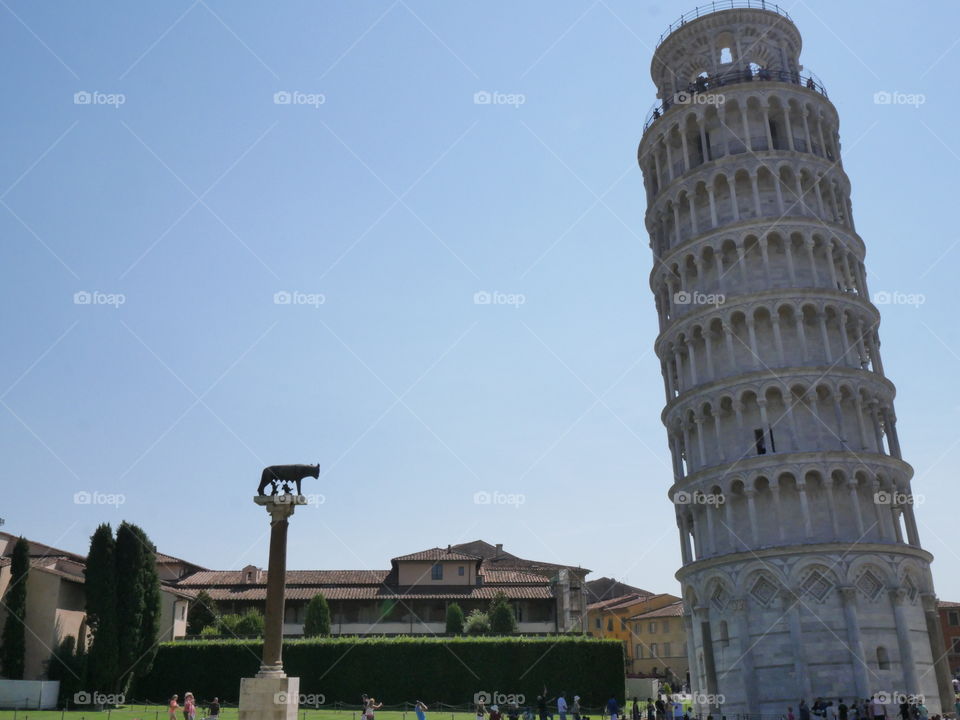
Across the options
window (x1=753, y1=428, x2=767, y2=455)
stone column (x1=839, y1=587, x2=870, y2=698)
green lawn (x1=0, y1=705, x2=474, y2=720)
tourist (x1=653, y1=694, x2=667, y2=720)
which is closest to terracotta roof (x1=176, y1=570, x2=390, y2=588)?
green lawn (x1=0, y1=705, x2=474, y2=720)

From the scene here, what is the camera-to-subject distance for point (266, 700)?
79.8 feet

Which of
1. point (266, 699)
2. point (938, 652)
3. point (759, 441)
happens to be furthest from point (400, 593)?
point (266, 699)

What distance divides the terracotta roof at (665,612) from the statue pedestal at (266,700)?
79011 mm

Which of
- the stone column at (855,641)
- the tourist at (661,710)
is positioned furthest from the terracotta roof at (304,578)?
the stone column at (855,641)

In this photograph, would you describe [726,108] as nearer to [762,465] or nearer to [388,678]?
[762,465]

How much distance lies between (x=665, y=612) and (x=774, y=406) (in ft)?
207

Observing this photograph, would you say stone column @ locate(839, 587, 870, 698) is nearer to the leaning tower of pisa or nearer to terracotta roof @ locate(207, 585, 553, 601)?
the leaning tower of pisa

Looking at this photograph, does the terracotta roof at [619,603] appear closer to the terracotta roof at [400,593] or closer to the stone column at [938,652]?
the terracotta roof at [400,593]

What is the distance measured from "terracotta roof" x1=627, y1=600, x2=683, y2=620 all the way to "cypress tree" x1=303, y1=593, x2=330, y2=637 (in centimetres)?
4893

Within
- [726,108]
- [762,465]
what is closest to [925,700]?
[762,465]

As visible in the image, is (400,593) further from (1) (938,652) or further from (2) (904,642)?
(1) (938,652)

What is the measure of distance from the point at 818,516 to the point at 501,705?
20155mm

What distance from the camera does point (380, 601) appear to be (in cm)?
7150

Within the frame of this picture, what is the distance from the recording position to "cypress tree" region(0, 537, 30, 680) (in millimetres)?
44438
